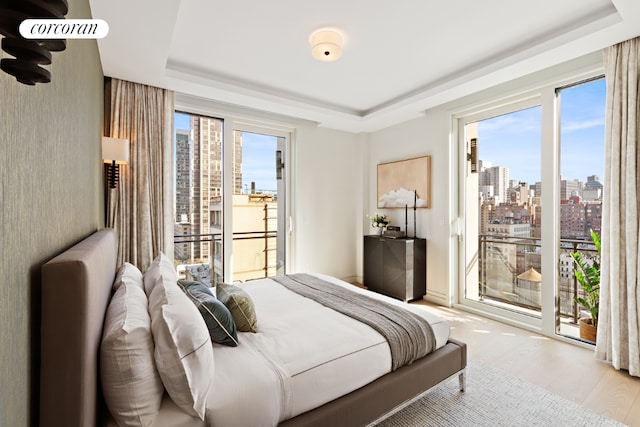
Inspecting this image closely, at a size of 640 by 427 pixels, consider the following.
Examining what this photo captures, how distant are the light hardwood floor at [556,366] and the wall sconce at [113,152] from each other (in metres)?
3.50

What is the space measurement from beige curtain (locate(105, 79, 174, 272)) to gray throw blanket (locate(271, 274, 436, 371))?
1.70 metres

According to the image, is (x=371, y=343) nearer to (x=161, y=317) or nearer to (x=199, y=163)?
(x=161, y=317)

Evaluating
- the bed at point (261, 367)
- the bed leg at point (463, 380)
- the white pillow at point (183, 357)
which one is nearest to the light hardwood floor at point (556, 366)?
the bed leg at point (463, 380)

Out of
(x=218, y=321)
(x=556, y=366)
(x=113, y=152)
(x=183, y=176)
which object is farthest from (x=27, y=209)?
(x=556, y=366)

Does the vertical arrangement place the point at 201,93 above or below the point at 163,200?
above

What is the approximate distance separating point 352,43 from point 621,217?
2.64m

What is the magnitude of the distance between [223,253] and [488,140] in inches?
142

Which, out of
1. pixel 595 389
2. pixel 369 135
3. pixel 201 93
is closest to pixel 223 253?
pixel 201 93

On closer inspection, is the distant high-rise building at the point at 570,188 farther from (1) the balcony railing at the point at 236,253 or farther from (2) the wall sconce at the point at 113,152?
(2) the wall sconce at the point at 113,152

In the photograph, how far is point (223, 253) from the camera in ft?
13.2

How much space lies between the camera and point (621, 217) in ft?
8.14

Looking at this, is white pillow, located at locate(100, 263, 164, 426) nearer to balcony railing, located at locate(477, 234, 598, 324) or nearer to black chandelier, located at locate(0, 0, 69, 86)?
black chandelier, located at locate(0, 0, 69, 86)

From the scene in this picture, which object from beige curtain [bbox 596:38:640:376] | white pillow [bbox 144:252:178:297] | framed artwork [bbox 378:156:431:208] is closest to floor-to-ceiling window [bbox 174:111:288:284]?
framed artwork [bbox 378:156:431:208]

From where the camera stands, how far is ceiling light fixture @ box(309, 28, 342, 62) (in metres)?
2.54
